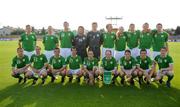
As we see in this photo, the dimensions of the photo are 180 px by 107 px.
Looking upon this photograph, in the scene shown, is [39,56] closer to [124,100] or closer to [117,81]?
[117,81]

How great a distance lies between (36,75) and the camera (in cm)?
1077

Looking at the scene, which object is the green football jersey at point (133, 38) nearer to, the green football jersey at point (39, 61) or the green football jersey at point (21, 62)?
the green football jersey at point (39, 61)

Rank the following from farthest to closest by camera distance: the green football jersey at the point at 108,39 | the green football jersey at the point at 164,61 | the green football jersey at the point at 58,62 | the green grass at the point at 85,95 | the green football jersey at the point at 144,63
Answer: the green football jersey at the point at 108,39 → the green football jersey at the point at 58,62 → the green football jersey at the point at 144,63 → the green football jersey at the point at 164,61 → the green grass at the point at 85,95

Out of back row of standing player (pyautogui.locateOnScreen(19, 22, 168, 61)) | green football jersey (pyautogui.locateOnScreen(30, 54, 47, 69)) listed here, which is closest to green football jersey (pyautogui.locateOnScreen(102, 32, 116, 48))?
back row of standing player (pyautogui.locateOnScreen(19, 22, 168, 61))

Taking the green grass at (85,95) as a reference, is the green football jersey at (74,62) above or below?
above

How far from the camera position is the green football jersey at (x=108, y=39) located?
11445 mm

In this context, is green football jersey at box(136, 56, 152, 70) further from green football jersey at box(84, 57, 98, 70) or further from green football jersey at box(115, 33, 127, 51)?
green football jersey at box(84, 57, 98, 70)

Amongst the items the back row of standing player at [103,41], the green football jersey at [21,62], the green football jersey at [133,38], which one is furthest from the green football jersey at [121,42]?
the green football jersey at [21,62]

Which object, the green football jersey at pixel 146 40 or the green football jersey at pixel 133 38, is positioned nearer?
the green football jersey at pixel 146 40

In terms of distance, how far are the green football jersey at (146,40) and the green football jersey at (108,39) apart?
3.13ft

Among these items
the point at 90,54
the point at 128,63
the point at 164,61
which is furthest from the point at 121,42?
the point at 164,61

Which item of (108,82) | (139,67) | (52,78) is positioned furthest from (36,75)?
(139,67)

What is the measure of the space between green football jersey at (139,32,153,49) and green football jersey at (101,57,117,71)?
1367mm

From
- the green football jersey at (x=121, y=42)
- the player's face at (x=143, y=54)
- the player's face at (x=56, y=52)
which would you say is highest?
the green football jersey at (x=121, y=42)
